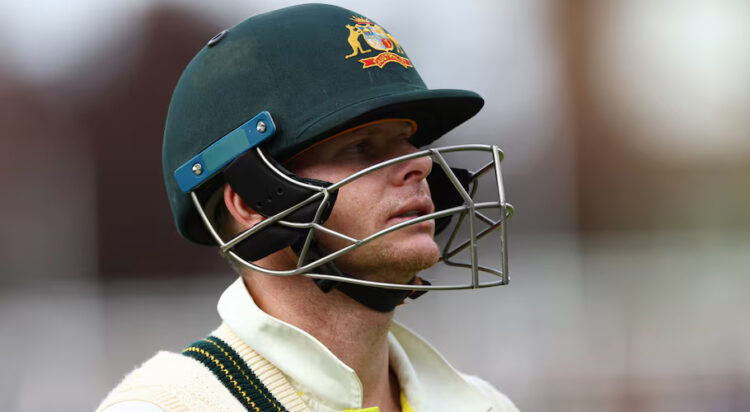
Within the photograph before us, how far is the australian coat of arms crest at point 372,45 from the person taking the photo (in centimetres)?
211

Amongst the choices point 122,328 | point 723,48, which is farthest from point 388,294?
point 723,48

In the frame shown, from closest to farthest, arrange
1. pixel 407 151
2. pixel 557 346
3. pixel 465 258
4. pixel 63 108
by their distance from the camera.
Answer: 1. pixel 407 151
2. pixel 465 258
3. pixel 557 346
4. pixel 63 108

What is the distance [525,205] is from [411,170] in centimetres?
725

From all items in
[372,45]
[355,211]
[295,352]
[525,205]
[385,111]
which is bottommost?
[525,205]

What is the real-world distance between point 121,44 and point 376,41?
361 inches

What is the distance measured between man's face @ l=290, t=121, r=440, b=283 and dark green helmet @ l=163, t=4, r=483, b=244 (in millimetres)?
52

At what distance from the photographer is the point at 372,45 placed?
214cm

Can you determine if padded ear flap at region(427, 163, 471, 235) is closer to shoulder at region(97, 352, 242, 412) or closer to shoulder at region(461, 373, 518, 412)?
shoulder at region(461, 373, 518, 412)

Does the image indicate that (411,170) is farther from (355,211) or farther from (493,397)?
(493,397)

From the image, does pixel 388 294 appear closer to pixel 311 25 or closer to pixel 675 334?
pixel 311 25

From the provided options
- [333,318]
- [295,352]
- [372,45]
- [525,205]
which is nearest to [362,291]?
[333,318]

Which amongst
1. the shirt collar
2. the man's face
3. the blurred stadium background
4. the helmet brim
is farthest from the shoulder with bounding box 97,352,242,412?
the blurred stadium background

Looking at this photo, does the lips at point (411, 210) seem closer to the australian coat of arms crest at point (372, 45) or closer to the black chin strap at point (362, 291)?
the black chin strap at point (362, 291)

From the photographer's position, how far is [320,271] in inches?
78.9
